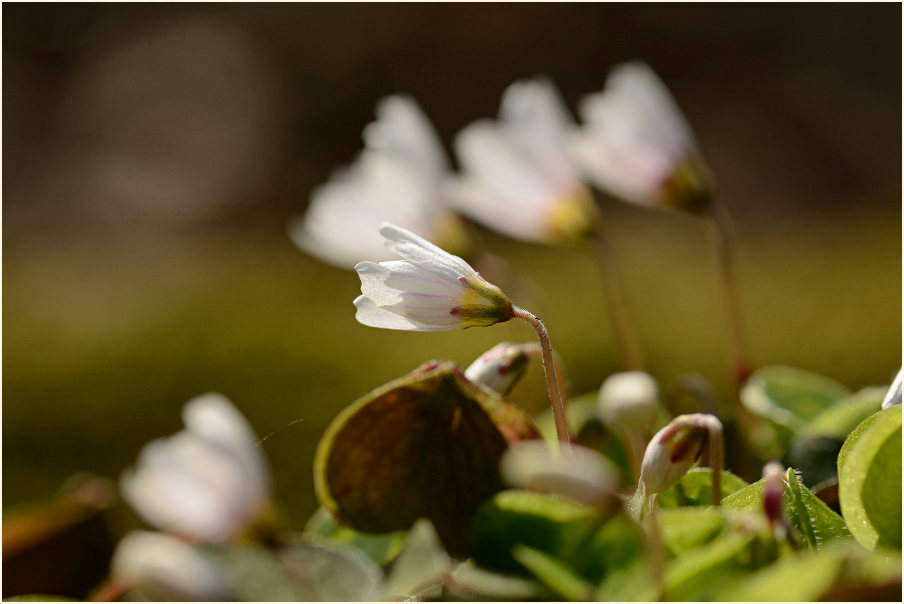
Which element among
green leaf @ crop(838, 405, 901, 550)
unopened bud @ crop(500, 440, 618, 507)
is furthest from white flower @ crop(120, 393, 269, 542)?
green leaf @ crop(838, 405, 901, 550)

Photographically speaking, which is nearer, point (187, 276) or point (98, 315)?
point (98, 315)

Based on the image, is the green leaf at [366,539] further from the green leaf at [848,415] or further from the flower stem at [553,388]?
the green leaf at [848,415]

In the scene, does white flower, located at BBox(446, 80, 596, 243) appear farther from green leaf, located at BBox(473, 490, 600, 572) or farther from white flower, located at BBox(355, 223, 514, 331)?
green leaf, located at BBox(473, 490, 600, 572)

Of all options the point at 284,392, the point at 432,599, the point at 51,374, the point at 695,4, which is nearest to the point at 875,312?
the point at 284,392

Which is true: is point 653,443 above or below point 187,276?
above

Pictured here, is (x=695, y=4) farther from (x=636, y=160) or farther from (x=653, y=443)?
(x=653, y=443)
